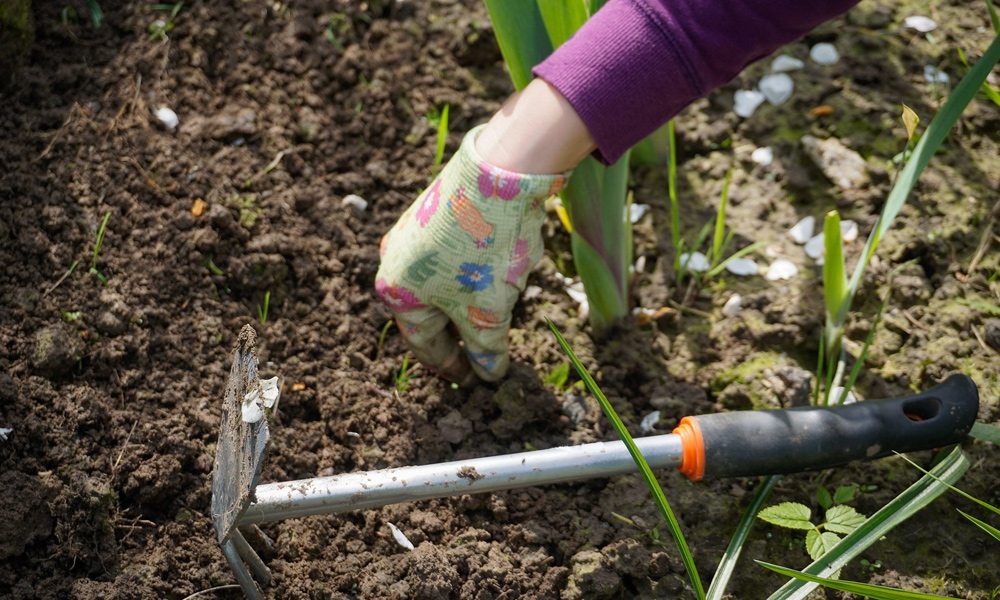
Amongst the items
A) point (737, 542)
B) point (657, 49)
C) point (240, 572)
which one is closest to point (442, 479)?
point (240, 572)

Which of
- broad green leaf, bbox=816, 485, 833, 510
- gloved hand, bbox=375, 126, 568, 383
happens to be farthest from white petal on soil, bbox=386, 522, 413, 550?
broad green leaf, bbox=816, 485, 833, 510

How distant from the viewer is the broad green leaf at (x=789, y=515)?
1277 millimetres

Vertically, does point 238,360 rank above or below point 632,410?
above

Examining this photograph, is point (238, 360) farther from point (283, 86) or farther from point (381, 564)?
point (283, 86)

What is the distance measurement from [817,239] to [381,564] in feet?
3.38

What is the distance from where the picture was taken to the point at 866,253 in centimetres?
146

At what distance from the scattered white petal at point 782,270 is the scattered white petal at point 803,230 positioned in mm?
64

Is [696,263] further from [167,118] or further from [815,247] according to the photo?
[167,118]

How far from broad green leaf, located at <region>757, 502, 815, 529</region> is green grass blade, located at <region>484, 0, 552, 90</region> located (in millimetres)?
750

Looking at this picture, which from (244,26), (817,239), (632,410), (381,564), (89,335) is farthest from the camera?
(244,26)

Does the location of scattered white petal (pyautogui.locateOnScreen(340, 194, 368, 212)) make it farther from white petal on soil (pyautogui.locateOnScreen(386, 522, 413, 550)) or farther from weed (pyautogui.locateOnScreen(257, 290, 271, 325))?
white petal on soil (pyautogui.locateOnScreen(386, 522, 413, 550))

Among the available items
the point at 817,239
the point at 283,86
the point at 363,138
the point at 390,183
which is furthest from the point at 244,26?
the point at 817,239

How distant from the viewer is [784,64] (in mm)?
1968

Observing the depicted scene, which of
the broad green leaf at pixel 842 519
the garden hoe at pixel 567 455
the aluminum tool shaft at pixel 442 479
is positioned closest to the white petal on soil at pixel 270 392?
the garden hoe at pixel 567 455
